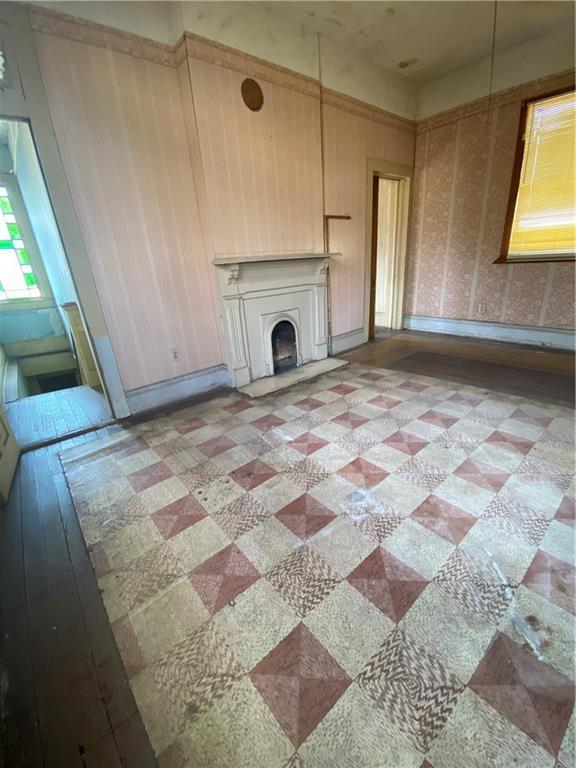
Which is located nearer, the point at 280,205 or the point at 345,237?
the point at 280,205

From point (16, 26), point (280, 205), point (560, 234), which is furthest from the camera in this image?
point (560, 234)

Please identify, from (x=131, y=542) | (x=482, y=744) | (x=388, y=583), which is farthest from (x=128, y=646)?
(x=482, y=744)

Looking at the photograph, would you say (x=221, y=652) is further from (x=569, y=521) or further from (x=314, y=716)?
(x=569, y=521)

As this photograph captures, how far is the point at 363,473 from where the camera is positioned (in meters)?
1.85

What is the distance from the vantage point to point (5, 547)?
5.02ft

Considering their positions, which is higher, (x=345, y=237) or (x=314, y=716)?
(x=345, y=237)

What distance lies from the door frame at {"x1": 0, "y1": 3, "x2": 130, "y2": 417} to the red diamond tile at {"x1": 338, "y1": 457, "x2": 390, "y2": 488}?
208 centimetres

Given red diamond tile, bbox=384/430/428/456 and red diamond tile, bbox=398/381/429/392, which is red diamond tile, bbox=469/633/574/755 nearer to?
red diamond tile, bbox=384/430/428/456

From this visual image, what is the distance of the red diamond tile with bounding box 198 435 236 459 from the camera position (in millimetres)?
2160

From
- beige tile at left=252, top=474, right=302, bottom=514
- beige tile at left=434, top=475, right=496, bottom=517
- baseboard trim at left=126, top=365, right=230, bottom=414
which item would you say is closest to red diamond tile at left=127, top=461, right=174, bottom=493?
beige tile at left=252, top=474, right=302, bottom=514

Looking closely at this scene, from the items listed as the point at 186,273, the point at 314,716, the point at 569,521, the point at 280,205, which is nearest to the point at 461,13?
the point at 280,205

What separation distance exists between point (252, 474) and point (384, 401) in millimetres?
1417

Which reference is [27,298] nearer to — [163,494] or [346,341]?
[346,341]

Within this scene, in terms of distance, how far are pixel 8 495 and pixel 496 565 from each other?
2.66 metres
